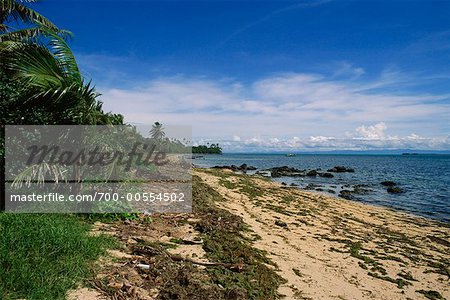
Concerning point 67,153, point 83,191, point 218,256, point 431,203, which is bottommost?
point 431,203

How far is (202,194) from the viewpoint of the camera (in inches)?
478

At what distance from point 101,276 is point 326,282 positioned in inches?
167

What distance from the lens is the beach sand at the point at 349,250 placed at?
598 centimetres

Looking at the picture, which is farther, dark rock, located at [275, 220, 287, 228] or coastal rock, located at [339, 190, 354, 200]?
coastal rock, located at [339, 190, 354, 200]

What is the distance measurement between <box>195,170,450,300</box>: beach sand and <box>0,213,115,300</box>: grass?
352 cm

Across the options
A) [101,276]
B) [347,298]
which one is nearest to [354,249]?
[347,298]

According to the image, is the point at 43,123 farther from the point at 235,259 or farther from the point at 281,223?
the point at 281,223

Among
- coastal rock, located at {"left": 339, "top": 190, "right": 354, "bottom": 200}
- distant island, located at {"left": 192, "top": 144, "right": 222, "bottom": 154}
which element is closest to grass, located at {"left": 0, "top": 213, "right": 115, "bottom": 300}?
coastal rock, located at {"left": 339, "top": 190, "right": 354, "bottom": 200}

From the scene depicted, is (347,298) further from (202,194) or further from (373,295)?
→ (202,194)

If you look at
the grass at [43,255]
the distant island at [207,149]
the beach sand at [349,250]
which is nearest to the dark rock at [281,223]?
the beach sand at [349,250]

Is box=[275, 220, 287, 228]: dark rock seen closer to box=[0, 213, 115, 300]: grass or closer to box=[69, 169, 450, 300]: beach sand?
box=[69, 169, 450, 300]: beach sand

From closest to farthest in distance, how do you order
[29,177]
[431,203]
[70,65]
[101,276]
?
1. [101,276]
2. [29,177]
3. [70,65]
4. [431,203]

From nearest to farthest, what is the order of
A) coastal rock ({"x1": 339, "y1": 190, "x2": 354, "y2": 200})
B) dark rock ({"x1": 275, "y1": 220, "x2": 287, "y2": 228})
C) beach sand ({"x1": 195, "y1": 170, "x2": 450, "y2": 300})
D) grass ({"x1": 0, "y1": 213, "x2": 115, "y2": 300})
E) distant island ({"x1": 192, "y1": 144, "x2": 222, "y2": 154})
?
grass ({"x1": 0, "y1": 213, "x2": 115, "y2": 300})
beach sand ({"x1": 195, "y1": 170, "x2": 450, "y2": 300})
dark rock ({"x1": 275, "y1": 220, "x2": 287, "y2": 228})
coastal rock ({"x1": 339, "y1": 190, "x2": 354, "y2": 200})
distant island ({"x1": 192, "y1": 144, "x2": 222, "y2": 154})

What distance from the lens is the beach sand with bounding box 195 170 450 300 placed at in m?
5.98
